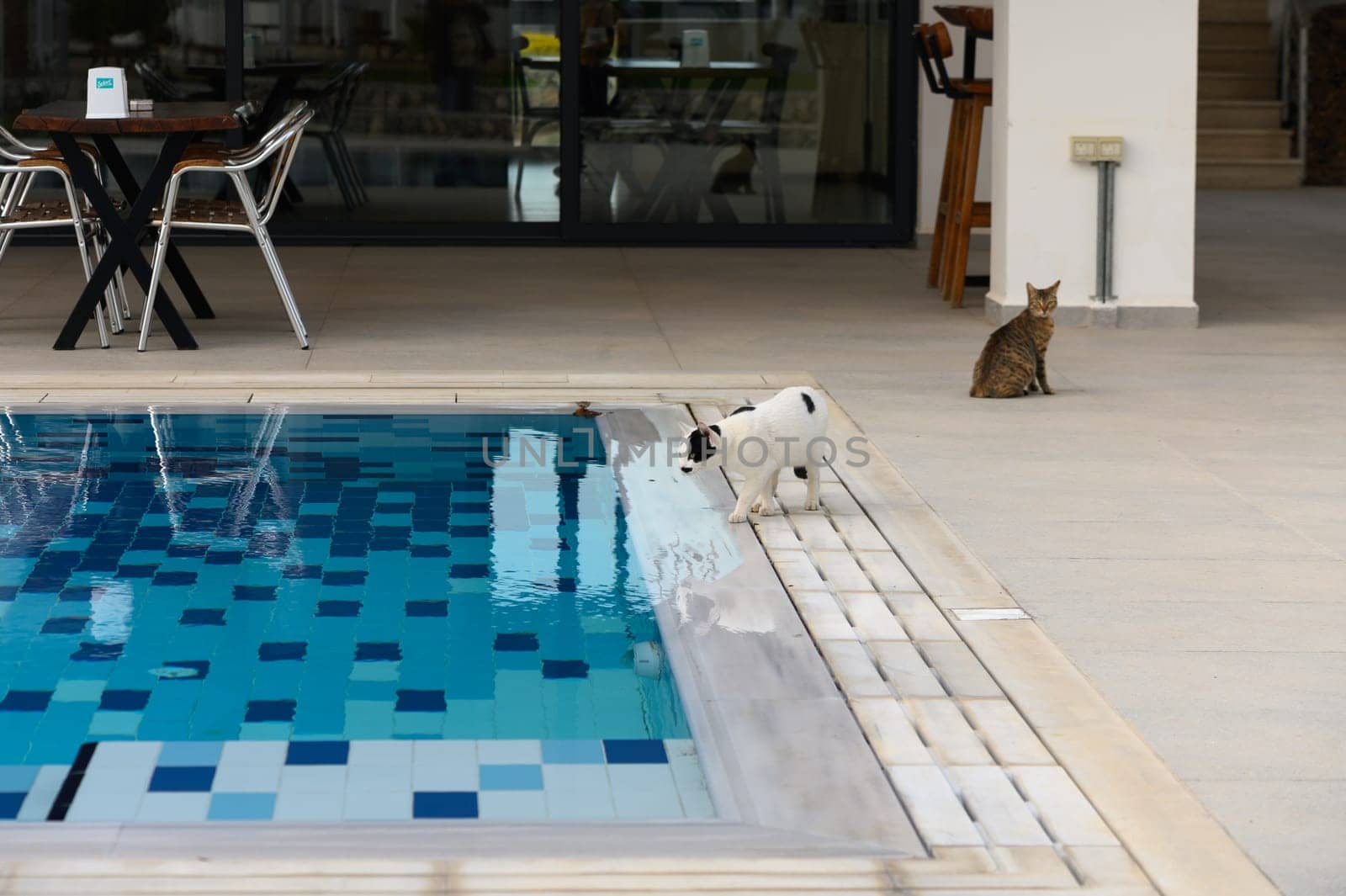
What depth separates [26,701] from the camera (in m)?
3.20

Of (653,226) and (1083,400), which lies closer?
(1083,400)

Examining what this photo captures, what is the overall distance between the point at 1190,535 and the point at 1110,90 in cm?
339

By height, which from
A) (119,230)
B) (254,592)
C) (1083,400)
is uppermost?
(119,230)

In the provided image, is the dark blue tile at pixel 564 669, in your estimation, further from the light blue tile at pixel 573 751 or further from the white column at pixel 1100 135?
the white column at pixel 1100 135

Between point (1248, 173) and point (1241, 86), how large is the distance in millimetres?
1078

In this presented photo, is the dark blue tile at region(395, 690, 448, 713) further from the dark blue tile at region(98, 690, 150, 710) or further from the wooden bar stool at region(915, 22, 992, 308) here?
the wooden bar stool at region(915, 22, 992, 308)

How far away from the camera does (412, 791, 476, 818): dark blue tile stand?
263cm

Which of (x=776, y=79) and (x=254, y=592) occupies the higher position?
(x=776, y=79)

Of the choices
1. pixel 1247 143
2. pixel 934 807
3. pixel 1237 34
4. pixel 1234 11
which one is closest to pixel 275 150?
pixel 934 807

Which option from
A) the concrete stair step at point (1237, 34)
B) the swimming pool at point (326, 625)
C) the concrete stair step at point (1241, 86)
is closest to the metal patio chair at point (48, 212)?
the swimming pool at point (326, 625)

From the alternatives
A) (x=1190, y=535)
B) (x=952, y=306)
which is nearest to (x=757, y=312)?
(x=952, y=306)

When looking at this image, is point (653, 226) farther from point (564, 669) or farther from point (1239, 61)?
point (564, 669)

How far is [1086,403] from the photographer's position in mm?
5727

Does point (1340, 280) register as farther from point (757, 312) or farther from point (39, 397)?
point (39, 397)
